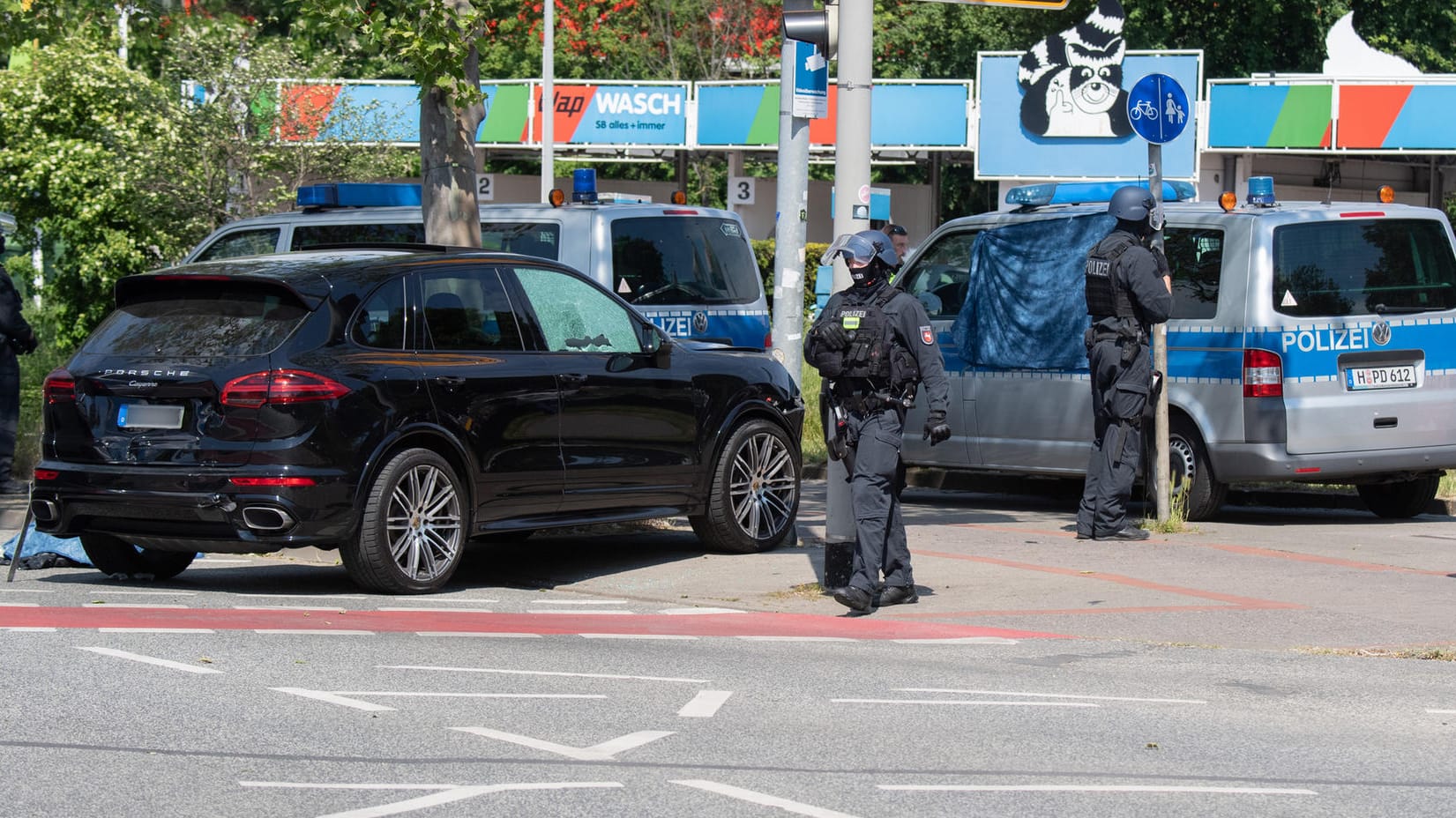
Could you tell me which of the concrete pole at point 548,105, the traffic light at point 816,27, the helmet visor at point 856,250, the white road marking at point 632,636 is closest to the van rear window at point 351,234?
the traffic light at point 816,27

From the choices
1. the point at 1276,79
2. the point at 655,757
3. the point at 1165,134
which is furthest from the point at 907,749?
the point at 1276,79

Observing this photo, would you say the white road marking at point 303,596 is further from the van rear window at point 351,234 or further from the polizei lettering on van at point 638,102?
the polizei lettering on van at point 638,102

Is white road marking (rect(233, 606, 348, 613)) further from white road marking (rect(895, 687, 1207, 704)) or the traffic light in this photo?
the traffic light

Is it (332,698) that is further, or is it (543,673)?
Result: (543,673)

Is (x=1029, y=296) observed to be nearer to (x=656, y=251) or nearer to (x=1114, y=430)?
(x=1114, y=430)

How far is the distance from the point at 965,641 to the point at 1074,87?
77.3 ft

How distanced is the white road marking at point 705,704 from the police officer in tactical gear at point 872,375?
6.48ft

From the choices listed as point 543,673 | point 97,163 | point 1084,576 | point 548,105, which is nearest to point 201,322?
point 543,673

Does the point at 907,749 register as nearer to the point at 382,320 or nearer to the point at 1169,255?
the point at 382,320

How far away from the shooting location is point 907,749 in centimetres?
594

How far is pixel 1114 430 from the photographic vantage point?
1127 cm

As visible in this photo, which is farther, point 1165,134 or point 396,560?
point 1165,134

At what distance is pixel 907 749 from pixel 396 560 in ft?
11.8

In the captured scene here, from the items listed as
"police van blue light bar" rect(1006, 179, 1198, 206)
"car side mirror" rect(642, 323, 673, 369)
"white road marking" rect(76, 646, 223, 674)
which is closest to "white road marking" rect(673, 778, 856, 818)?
"white road marking" rect(76, 646, 223, 674)
